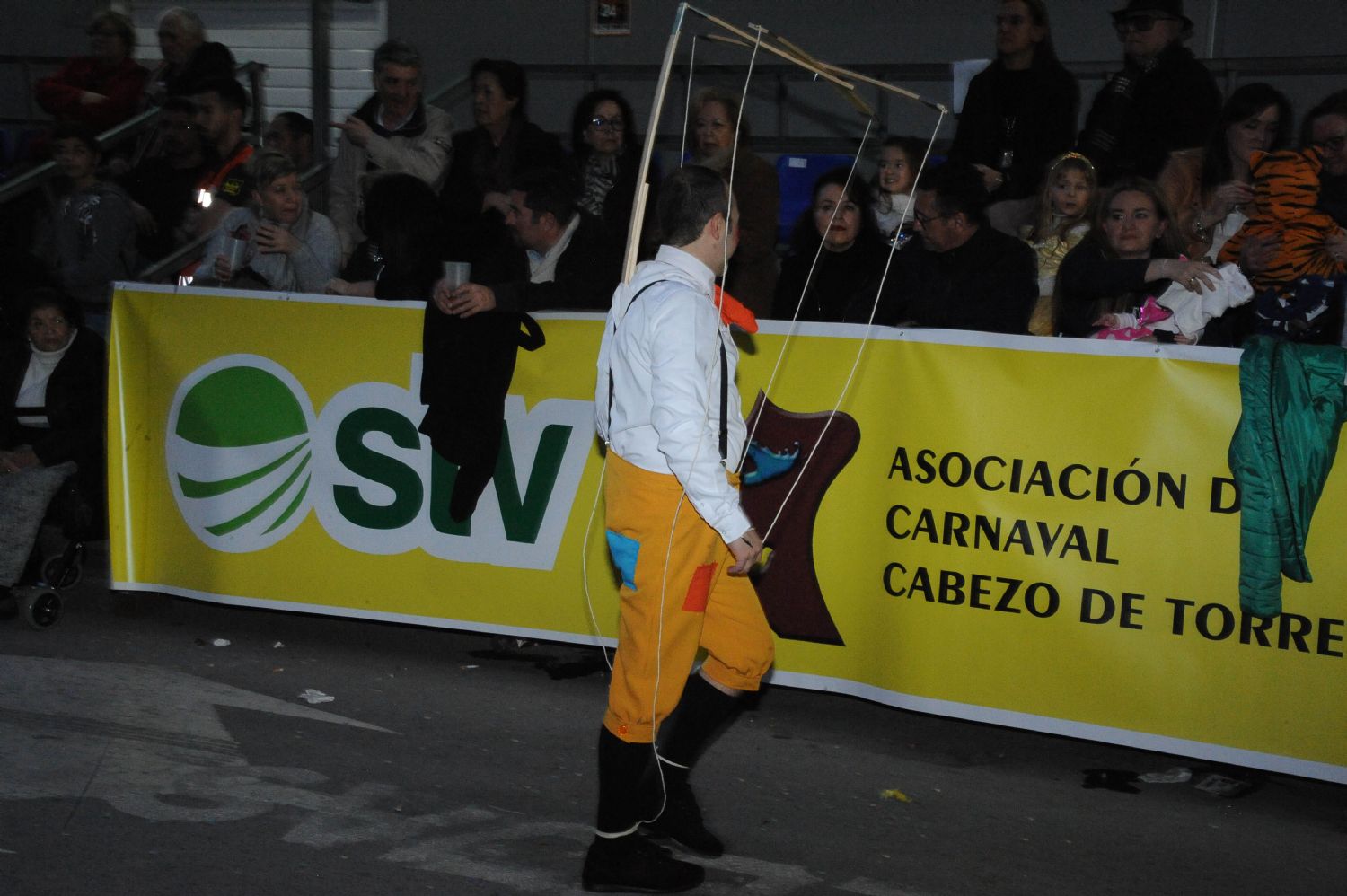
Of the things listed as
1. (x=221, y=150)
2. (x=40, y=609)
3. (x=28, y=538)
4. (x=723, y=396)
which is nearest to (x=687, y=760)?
(x=723, y=396)

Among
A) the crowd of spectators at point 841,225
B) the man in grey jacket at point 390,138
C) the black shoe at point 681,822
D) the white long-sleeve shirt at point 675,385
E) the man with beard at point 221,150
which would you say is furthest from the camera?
the man with beard at point 221,150

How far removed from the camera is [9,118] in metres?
13.6

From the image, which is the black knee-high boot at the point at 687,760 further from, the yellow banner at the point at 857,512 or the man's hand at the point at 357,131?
the man's hand at the point at 357,131

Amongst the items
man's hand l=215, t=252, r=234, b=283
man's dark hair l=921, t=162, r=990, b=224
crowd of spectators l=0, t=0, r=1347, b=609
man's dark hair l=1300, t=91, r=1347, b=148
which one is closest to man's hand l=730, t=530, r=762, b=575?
crowd of spectators l=0, t=0, r=1347, b=609

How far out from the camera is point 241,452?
7379 mm

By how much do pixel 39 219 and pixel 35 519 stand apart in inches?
142

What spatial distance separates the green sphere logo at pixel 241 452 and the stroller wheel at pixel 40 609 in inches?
28.8

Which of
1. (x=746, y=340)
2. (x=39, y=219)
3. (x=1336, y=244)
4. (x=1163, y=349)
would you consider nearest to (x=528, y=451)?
(x=746, y=340)

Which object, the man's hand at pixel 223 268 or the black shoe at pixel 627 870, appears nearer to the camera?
the black shoe at pixel 627 870

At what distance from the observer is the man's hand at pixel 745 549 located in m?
4.32

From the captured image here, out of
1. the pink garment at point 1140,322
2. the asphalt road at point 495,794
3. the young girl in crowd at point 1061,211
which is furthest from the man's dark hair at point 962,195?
the asphalt road at point 495,794

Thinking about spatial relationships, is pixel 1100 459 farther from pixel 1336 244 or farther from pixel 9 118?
pixel 9 118

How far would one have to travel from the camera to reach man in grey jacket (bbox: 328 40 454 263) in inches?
355

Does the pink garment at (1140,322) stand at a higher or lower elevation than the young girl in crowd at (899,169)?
lower
